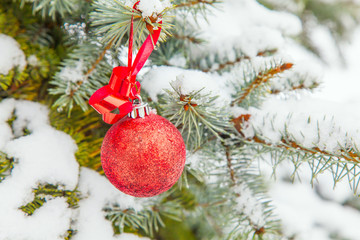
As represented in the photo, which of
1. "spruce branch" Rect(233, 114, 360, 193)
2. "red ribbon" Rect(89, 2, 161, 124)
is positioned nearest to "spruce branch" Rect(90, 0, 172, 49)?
"red ribbon" Rect(89, 2, 161, 124)

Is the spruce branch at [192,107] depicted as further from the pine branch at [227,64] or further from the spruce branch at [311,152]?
the pine branch at [227,64]

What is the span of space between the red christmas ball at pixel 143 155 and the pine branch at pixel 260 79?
17cm

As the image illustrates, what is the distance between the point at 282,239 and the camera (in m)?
0.60

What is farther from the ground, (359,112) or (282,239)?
(359,112)

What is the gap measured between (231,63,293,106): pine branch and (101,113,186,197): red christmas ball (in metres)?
0.17

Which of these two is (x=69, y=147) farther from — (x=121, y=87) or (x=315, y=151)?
(x=315, y=151)

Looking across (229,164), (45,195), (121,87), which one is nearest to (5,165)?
(45,195)

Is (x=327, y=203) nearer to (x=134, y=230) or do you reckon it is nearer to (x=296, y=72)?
(x=296, y=72)

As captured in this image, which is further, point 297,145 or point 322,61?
point 322,61

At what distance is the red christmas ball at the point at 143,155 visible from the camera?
0.39 meters

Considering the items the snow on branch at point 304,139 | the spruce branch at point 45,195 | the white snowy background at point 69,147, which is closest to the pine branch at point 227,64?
the white snowy background at point 69,147

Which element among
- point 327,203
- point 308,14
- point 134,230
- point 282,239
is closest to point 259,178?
point 282,239

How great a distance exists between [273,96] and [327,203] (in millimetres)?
959

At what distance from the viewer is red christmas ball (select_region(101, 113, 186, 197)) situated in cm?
39
